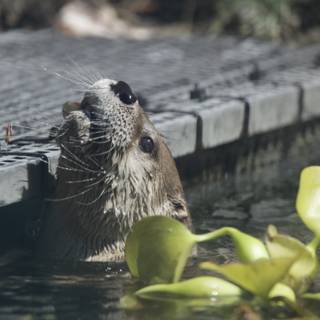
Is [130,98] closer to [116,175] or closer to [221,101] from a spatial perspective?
[116,175]

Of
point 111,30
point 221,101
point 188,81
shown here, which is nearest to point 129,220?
point 221,101

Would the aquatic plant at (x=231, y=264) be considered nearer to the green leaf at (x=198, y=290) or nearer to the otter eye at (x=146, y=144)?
the green leaf at (x=198, y=290)

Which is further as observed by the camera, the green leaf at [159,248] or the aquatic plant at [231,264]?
the green leaf at [159,248]

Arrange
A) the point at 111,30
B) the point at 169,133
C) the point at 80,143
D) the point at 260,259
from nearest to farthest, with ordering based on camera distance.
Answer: the point at 260,259 < the point at 80,143 < the point at 169,133 < the point at 111,30

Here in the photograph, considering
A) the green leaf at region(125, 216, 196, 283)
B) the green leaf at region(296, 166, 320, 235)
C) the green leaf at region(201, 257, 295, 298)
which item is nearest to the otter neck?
the green leaf at region(125, 216, 196, 283)

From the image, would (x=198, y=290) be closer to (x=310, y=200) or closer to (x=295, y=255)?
(x=295, y=255)

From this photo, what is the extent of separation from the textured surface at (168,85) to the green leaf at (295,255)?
1.45 metres

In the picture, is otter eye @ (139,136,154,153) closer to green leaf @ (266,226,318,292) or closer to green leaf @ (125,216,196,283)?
green leaf @ (125,216,196,283)

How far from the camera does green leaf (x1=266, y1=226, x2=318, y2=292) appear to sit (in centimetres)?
541

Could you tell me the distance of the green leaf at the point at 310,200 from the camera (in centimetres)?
585

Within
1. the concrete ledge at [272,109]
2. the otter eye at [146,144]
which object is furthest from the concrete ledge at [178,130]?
the otter eye at [146,144]

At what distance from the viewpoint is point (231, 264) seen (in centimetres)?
539

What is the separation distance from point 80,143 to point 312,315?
4.61 ft

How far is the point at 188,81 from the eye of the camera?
9664mm
